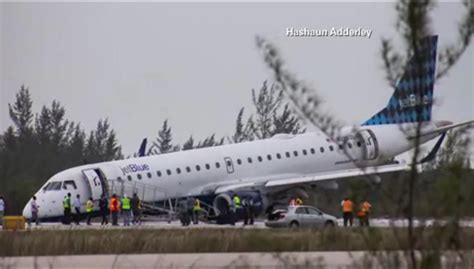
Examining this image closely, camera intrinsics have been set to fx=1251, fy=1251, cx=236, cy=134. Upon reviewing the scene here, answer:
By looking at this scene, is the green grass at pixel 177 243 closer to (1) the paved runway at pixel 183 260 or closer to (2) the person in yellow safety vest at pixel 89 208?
(1) the paved runway at pixel 183 260

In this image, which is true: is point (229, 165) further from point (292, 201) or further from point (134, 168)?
point (134, 168)

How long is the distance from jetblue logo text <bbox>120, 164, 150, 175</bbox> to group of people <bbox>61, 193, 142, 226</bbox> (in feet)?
4.26

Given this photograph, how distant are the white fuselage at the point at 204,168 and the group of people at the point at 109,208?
38 cm

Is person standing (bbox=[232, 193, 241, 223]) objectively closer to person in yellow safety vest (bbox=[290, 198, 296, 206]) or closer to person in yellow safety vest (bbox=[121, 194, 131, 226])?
person in yellow safety vest (bbox=[290, 198, 296, 206])

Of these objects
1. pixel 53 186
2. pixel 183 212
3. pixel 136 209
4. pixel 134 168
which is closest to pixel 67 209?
pixel 53 186

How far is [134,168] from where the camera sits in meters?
48.5

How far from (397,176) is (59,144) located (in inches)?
2631

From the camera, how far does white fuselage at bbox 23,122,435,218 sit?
155ft

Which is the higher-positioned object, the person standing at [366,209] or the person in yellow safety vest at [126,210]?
the person standing at [366,209]

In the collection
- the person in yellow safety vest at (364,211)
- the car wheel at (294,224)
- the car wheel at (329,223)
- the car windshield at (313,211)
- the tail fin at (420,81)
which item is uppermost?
the tail fin at (420,81)

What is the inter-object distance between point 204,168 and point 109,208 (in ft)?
17.4

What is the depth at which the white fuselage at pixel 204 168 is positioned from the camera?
155 feet

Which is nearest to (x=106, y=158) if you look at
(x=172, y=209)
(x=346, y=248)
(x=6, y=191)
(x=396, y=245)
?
(x=6, y=191)

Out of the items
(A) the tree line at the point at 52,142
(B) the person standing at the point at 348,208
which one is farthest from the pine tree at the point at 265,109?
(B) the person standing at the point at 348,208
